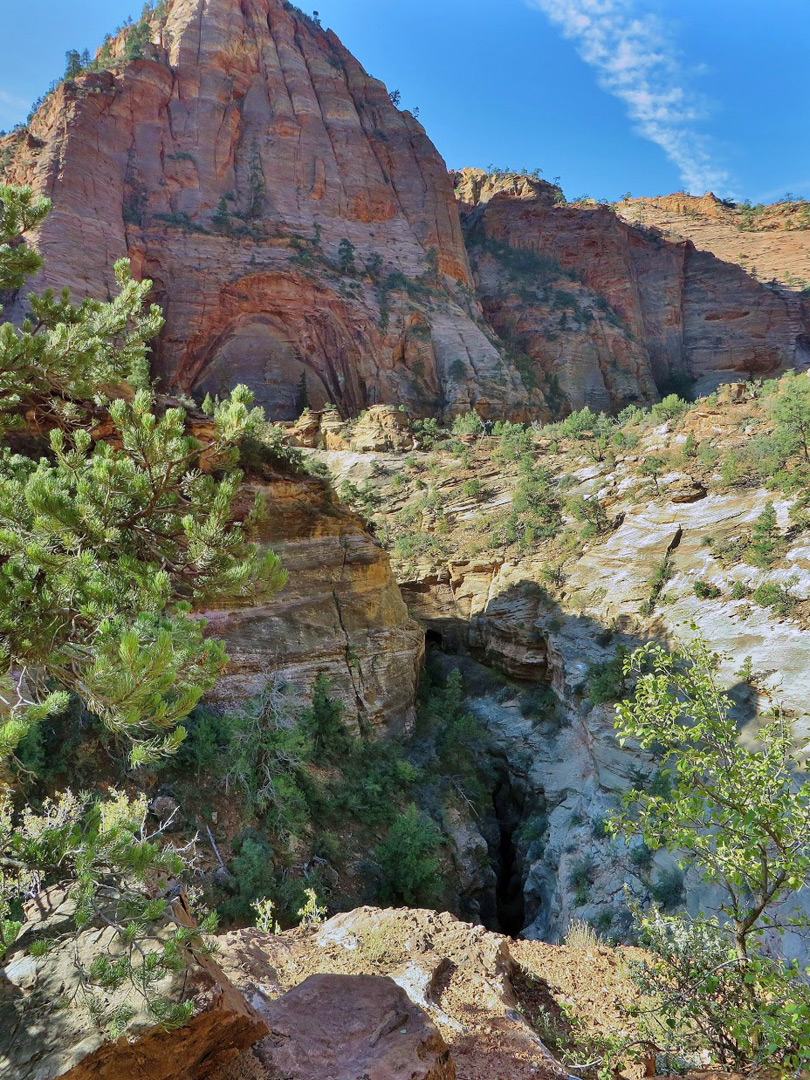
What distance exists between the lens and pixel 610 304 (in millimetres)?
45719

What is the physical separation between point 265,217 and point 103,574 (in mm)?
36002

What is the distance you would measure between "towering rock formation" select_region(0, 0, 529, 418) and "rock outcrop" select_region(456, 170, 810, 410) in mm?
6501

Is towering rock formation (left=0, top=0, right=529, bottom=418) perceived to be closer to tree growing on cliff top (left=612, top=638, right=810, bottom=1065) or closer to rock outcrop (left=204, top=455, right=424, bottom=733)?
rock outcrop (left=204, top=455, right=424, bottom=733)

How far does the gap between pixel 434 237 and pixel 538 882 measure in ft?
123

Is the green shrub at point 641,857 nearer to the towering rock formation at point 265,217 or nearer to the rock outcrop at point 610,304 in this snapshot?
the towering rock formation at point 265,217

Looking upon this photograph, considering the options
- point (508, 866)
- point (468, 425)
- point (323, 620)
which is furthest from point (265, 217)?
point (508, 866)

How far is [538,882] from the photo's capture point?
12.1 m

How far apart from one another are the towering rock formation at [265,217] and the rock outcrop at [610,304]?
650 cm

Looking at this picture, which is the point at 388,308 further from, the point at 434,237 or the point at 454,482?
the point at 454,482

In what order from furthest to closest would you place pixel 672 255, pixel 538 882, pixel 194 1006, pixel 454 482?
pixel 672 255 → pixel 454 482 → pixel 538 882 → pixel 194 1006

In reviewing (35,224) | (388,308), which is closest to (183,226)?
(388,308)

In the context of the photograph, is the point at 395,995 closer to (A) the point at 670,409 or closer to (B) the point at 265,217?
(A) the point at 670,409

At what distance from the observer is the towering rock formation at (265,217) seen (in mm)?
30188

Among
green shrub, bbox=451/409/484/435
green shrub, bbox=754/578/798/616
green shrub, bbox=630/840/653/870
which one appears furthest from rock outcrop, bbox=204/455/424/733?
green shrub, bbox=451/409/484/435
